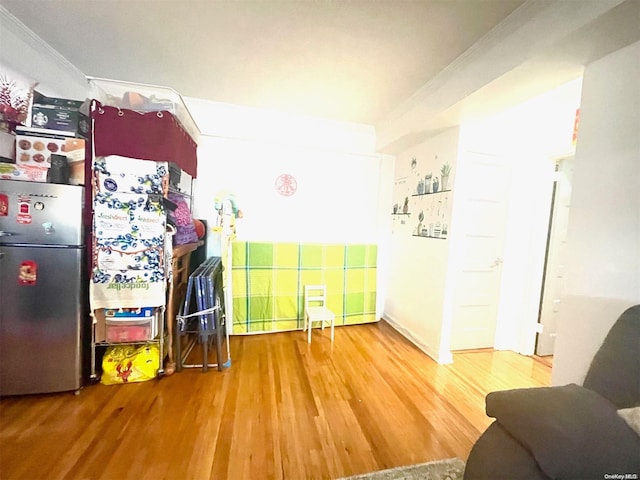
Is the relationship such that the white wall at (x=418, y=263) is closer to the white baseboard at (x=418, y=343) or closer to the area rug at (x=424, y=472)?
the white baseboard at (x=418, y=343)

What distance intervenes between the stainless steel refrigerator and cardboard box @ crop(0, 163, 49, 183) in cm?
7

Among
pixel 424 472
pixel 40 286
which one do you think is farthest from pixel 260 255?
pixel 424 472

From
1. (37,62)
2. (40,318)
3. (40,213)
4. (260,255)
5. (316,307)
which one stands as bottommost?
(316,307)

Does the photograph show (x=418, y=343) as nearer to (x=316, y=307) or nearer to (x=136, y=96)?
(x=316, y=307)

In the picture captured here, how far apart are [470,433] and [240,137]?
3.25 metres

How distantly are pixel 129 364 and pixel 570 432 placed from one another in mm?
2514

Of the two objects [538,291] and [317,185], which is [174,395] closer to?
[317,185]

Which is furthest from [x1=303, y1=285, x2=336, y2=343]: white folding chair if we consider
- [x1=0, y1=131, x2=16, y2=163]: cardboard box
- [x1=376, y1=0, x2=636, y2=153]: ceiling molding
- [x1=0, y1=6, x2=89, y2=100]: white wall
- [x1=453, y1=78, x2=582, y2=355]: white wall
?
[x1=0, y1=6, x2=89, y2=100]: white wall

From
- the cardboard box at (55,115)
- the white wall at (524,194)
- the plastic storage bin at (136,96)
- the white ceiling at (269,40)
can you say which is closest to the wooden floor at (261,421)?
the white wall at (524,194)

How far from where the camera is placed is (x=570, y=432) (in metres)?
0.84

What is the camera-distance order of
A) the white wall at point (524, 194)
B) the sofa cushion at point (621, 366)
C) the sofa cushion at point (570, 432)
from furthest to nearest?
the white wall at point (524, 194) < the sofa cushion at point (621, 366) < the sofa cushion at point (570, 432)

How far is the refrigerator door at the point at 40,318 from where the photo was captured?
1680 mm

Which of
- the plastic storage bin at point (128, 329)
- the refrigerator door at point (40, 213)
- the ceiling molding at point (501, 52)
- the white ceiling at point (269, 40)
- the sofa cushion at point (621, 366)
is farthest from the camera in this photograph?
the plastic storage bin at point (128, 329)

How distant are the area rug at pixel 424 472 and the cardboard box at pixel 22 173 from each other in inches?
100
